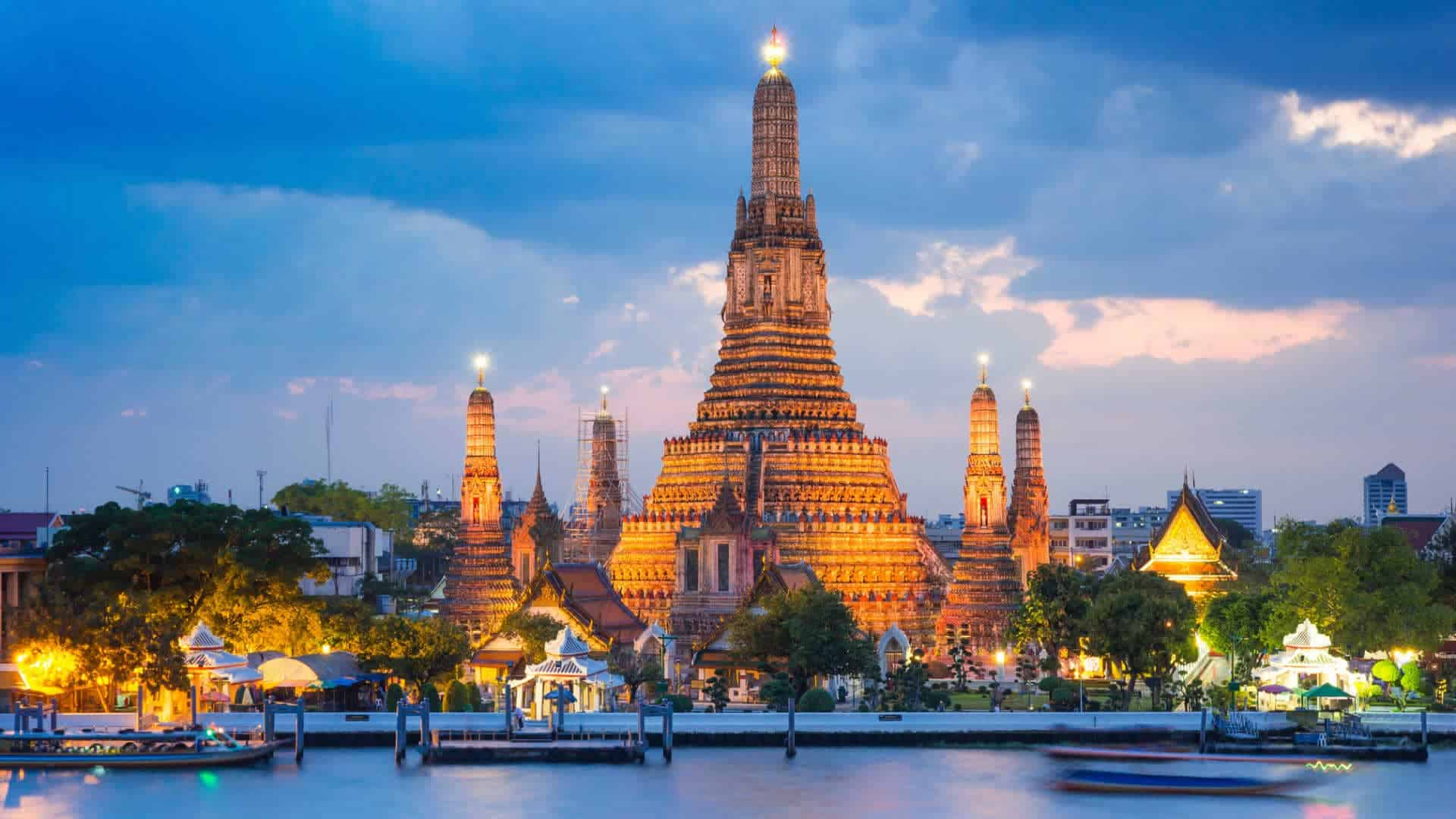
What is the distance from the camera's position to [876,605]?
330 feet

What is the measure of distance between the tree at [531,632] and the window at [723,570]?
13.1 m

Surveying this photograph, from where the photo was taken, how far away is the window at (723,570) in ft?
326

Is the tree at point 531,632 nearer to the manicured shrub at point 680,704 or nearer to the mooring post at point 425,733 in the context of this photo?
the manicured shrub at point 680,704

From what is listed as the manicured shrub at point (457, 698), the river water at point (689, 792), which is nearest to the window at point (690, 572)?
the manicured shrub at point (457, 698)

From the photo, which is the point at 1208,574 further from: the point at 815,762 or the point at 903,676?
the point at 815,762

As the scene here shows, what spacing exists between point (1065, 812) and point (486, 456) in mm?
50414

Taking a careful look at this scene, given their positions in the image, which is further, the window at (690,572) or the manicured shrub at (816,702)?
the window at (690,572)

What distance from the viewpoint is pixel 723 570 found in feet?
326

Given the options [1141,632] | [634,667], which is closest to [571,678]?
[634,667]

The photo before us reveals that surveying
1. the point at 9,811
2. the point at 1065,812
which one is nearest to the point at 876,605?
the point at 1065,812

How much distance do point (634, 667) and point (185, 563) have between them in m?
16.7

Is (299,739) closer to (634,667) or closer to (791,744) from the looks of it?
(791,744)

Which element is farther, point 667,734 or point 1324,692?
point 1324,692

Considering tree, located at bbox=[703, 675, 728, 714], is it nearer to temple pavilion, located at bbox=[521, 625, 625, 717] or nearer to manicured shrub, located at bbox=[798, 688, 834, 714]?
manicured shrub, located at bbox=[798, 688, 834, 714]
